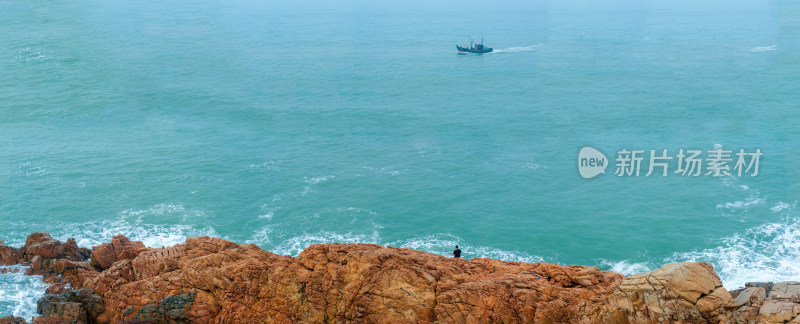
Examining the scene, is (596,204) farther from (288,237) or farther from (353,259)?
(353,259)

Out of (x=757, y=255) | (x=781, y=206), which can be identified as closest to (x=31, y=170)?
(x=757, y=255)

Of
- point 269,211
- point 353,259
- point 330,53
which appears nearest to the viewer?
point 353,259

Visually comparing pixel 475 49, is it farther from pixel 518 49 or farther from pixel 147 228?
pixel 147 228

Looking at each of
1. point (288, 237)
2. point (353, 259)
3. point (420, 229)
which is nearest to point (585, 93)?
point (420, 229)

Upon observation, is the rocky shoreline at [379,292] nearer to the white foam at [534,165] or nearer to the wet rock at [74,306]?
the wet rock at [74,306]

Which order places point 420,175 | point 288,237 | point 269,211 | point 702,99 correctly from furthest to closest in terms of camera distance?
point 702,99
point 420,175
point 269,211
point 288,237

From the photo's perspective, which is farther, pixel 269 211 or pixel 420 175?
pixel 420 175

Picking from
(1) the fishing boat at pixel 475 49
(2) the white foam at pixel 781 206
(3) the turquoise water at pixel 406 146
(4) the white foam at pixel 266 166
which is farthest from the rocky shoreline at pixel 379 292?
(1) the fishing boat at pixel 475 49
